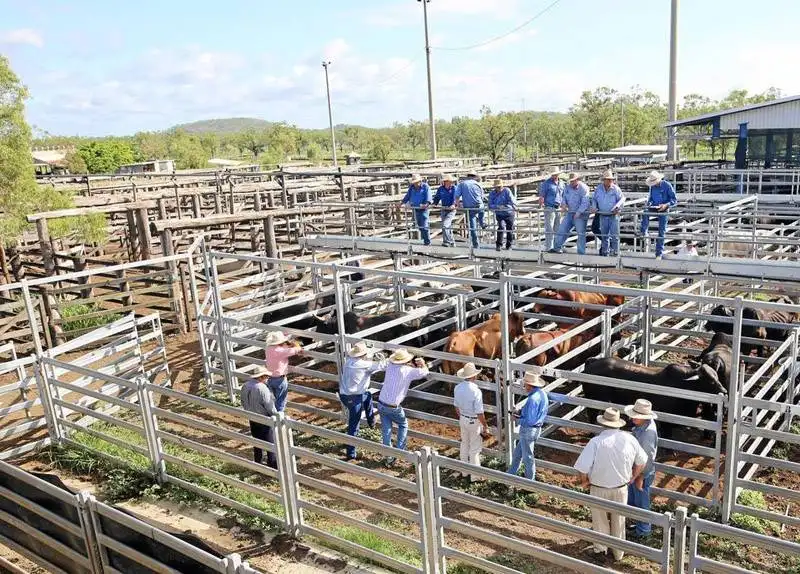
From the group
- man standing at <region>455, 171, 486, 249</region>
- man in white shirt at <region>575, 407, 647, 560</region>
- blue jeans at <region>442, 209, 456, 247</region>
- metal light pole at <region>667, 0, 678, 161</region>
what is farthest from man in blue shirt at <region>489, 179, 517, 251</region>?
metal light pole at <region>667, 0, 678, 161</region>

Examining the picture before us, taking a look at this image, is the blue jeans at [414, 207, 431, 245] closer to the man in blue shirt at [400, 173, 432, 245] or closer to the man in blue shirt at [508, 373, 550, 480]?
the man in blue shirt at [400, 173, 432, 245]

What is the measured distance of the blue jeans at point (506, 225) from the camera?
13125mm

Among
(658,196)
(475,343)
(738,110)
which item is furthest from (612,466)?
(738,110)

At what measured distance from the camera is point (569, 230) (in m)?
12.6

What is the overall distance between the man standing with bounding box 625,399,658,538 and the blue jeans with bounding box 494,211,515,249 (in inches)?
258

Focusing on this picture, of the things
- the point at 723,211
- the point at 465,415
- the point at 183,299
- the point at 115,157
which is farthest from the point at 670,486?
the point at 115,157

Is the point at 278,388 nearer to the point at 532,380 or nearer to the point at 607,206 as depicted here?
the point at 532,380

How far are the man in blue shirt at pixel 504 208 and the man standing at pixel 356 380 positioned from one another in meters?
5.07

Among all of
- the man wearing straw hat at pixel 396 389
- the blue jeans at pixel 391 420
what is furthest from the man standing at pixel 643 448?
the blue jeans at pixel 391 420

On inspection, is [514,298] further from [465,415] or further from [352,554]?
[352,554]

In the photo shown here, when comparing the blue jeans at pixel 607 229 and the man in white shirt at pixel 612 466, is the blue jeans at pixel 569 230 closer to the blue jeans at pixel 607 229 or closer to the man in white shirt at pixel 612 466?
the blue jeans at pixel 607 229

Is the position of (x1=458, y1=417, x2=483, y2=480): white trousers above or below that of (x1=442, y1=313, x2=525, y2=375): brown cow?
below

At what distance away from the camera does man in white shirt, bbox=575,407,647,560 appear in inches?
248

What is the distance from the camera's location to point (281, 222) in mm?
24625
